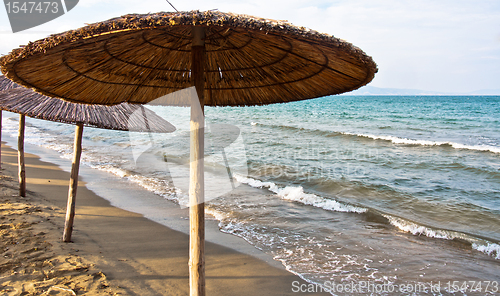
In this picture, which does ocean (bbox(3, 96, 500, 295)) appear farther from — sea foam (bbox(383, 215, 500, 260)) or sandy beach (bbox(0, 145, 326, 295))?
sandy beach (bbox(0, 145, 326, 295))

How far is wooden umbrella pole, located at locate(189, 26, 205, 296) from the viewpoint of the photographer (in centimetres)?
190

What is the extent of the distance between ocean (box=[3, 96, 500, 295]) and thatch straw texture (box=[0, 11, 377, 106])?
8.57 ft

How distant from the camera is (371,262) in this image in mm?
4316

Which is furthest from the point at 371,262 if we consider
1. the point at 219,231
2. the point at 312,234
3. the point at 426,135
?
the point at 426,135

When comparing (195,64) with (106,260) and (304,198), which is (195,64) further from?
(304,198)

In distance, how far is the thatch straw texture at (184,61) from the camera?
4.59ft

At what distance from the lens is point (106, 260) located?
385 centimetres

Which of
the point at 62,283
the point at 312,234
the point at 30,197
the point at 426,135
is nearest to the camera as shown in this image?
the point at 62,283

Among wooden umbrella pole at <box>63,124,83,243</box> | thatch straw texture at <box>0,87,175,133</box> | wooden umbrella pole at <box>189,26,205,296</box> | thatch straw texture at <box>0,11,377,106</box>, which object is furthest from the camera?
wooden umbrella pole at <box>63,124,83,243</box>

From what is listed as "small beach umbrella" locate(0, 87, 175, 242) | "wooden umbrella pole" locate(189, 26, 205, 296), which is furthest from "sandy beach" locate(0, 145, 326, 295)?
"wooden umbrella pole" locate(189, 26, 205, 296)

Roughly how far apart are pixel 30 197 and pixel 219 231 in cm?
386

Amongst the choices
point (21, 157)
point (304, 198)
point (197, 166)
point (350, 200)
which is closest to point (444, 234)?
point (350, 200)

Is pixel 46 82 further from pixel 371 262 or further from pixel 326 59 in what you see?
pixel 371 262

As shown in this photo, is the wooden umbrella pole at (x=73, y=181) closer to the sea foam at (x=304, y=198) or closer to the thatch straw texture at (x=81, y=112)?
the thatch straw texture at (x=81, y=112)
